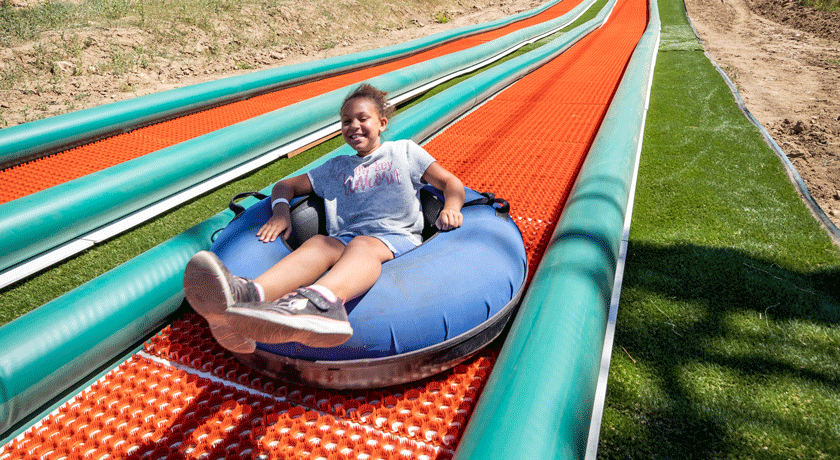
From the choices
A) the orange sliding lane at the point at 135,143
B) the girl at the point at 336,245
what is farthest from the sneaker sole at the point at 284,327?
the orange sliding lane at the point at 135,143

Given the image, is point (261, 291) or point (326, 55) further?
point (326, 55)

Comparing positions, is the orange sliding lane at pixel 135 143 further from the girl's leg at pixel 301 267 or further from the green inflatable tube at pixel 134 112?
the girl's leg at pixel 301 267

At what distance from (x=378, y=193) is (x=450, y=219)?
291mm

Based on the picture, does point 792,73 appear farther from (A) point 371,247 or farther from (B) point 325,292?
(B) point 325,292

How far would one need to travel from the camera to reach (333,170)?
1910 mm

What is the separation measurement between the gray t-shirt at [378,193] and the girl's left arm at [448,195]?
0.13 ft

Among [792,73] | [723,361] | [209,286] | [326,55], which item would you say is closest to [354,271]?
[209,286]

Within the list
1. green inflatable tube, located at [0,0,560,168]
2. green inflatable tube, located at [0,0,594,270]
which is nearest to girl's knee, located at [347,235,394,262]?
green inflatable tube, located at [0,0,594,270]

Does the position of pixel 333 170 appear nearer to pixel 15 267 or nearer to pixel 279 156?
pixel 15 267

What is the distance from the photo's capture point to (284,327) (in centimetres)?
110

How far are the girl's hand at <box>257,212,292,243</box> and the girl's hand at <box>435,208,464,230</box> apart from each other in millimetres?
554

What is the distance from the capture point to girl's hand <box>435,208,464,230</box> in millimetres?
1697

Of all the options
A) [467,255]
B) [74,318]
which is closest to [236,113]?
[74,318]

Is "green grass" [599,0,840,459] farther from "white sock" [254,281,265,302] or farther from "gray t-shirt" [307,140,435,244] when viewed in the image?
"white sock" [254,281,265,302]
